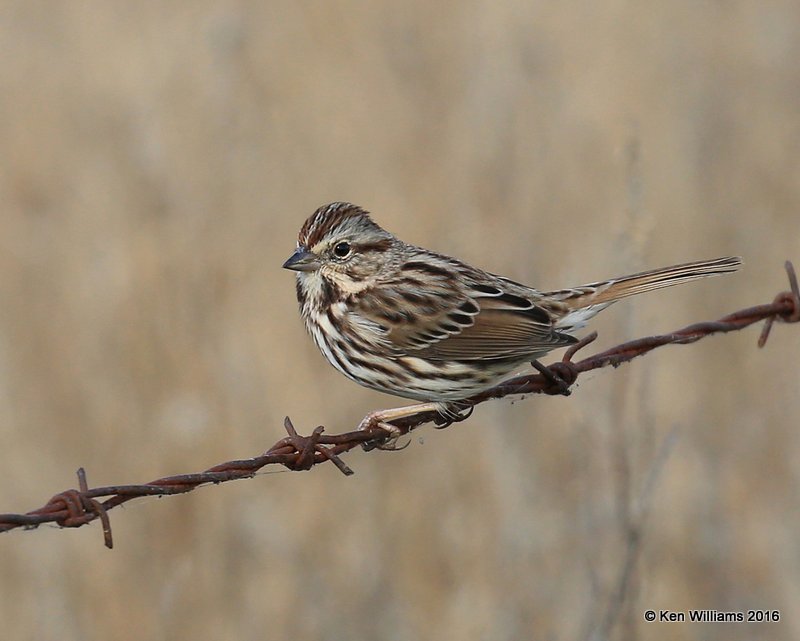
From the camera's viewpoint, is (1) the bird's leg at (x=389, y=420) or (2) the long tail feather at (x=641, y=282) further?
(2) the long tail feather at (x=641, y=282)

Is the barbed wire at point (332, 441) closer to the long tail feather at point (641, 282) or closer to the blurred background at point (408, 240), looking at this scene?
the long tail feather at point (641, 282)

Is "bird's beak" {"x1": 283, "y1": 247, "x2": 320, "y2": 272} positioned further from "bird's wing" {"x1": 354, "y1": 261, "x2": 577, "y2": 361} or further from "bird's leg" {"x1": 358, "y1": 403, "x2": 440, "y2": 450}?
"bird's leg" {"x1": 358, "y1": 403, "x2": 440, "y2": 450}

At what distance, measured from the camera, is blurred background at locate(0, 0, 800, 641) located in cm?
604

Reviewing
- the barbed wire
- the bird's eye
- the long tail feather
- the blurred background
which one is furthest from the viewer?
the blurred background

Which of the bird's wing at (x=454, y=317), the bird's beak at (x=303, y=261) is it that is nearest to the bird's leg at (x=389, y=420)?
the bird's wing at (x=454, y=317)

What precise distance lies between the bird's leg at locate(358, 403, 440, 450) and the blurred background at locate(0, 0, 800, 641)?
713 mm

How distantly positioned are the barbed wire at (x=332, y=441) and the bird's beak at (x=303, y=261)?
71 cm

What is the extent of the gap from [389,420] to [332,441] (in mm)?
1049

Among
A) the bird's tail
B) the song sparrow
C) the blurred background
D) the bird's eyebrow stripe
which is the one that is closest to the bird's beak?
the song sparrow

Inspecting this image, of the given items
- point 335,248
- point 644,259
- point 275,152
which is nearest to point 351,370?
point 335,248

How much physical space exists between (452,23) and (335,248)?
17.3 feet

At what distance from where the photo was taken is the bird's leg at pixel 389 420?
15.3 ft

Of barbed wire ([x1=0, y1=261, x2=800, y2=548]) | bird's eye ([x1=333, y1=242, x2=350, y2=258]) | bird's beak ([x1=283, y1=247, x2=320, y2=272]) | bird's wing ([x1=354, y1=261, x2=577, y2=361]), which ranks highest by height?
bird's eye ([x1=333, y1=242, x2=350, y2=258])

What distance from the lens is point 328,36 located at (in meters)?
9.62
